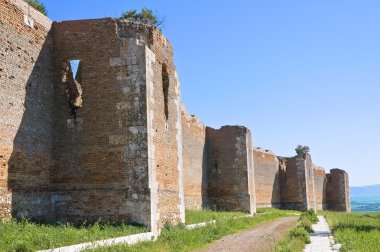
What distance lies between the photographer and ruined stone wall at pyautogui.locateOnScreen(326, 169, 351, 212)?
50875 mm

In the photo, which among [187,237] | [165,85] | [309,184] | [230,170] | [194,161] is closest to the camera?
[187,237]

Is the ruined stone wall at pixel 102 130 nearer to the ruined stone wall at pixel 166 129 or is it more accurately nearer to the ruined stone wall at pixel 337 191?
the ruined stone wall at pixel 166 129

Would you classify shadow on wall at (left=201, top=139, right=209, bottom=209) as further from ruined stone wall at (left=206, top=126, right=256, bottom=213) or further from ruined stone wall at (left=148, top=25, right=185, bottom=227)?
ruined stone wall at (left=148, top=25, right=185, bottom=227)

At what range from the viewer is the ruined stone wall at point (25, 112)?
35.9 feet

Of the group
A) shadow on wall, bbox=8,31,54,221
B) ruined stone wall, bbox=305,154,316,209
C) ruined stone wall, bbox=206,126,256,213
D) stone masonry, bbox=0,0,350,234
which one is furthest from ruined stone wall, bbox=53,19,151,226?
ruined stone wall, bbox=305,154,316,209

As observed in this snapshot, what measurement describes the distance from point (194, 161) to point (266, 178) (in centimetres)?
1208

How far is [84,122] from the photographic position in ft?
43.3

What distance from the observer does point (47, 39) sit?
13.1m

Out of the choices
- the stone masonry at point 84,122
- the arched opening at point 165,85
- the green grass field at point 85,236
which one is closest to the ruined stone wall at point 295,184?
the green grass field at point 85,236

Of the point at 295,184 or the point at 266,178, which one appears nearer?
the point at 266,178

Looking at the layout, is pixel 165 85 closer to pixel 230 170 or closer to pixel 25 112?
pixel 25 112

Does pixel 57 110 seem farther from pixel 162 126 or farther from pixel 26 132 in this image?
pixel 162 126

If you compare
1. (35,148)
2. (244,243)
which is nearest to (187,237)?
(244,243)

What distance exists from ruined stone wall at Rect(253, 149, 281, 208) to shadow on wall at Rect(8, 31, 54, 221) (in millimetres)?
22638
